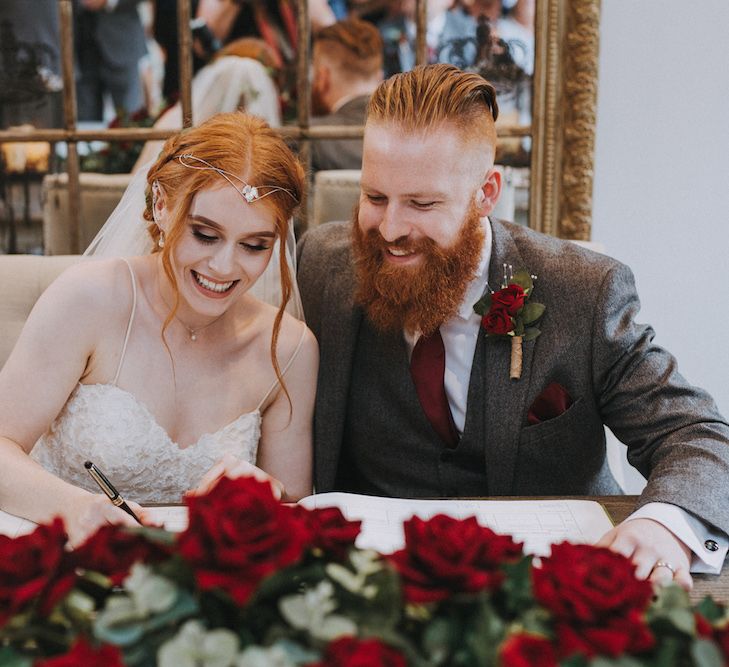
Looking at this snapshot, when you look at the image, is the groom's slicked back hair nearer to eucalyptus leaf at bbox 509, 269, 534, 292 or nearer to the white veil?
eucalyptus leaf at bbox 509, 269, 534, 292

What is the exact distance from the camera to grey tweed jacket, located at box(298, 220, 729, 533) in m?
1.78

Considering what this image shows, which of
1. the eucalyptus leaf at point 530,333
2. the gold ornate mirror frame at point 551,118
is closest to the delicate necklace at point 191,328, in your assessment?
the eucalyptus leaf at point 530,333

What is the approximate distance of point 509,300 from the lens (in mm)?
1915

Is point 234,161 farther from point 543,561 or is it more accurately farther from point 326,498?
point 543,561

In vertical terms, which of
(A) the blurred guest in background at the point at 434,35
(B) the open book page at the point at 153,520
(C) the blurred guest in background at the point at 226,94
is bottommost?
(B) the open book page at the point at 153,520

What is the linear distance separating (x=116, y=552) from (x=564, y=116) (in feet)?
7.32

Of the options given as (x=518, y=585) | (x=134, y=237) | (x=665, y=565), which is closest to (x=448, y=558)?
(x=518, y=585)

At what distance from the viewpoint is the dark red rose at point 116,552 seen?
2.71 feet

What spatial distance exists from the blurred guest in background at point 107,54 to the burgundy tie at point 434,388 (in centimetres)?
134

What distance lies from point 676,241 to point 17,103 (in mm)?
2019

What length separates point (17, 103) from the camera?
2.76 metres

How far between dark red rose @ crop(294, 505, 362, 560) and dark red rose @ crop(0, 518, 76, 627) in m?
0.22

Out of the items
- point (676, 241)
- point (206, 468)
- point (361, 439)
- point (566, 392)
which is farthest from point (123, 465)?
point (676, 241)

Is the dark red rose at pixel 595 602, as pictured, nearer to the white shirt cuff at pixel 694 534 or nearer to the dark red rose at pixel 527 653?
the dark red rose at pixel 527 653
